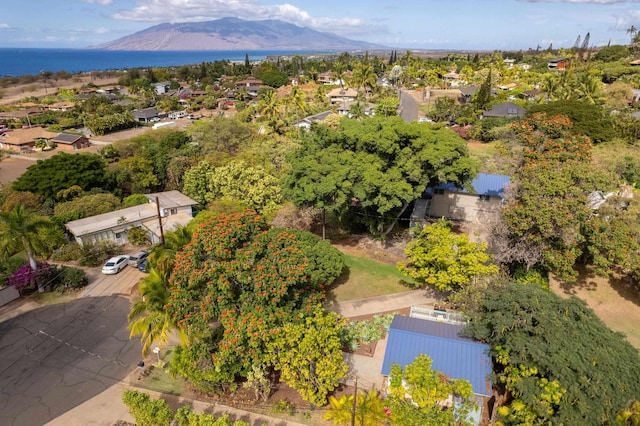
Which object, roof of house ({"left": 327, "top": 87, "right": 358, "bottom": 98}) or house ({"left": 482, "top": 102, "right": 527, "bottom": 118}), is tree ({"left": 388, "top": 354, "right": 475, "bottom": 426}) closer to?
house ({"left": 482, "top": 102, "right": 527, "bottom": 118})

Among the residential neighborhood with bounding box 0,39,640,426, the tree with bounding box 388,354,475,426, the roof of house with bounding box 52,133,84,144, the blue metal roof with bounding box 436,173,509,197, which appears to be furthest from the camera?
the roof of house with bounding box 52,133,84,144

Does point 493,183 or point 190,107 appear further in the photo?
point 190,107

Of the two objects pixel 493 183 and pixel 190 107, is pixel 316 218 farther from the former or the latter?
pixel 190 107

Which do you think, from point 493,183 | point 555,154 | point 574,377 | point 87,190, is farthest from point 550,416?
point 87,190

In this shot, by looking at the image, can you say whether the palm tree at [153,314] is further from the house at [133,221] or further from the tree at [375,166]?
the house at [133,221]

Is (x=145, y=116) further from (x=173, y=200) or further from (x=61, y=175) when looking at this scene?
(x=173, y=200)

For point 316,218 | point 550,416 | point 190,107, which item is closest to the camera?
point 550,416

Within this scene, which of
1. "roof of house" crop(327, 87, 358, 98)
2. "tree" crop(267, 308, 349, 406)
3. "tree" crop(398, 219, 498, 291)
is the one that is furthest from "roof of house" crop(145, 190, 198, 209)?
"roof of house" crop(327, 87, 358, 98)
